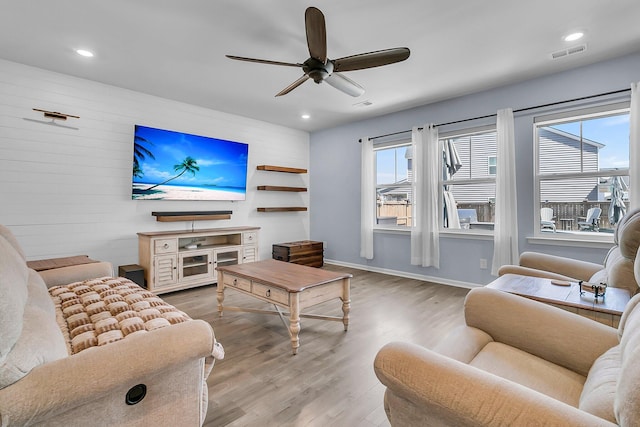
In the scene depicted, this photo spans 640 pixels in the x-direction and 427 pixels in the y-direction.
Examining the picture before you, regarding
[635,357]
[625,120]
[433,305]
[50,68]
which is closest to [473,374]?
[635,357]

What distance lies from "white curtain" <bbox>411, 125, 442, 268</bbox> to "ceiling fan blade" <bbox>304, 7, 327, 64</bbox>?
2503 mm

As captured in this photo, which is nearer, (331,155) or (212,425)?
(212,425)

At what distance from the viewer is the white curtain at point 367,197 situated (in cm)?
519

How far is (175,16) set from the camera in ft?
8.07

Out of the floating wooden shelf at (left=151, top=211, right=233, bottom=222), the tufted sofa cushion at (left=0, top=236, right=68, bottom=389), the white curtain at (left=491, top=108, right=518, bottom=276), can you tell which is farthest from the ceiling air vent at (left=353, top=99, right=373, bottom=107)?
the tufted sofa cushion at (left=0, top=236, right=68, bottom=389)

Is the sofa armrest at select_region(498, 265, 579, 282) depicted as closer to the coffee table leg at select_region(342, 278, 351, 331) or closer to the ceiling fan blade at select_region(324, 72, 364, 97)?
the coffee table leg at select_region(342, 278, 351, 331)

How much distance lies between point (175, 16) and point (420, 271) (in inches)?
166

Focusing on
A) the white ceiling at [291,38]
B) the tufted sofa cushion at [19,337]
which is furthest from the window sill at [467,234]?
the tufted sofa cushion at [19,337]

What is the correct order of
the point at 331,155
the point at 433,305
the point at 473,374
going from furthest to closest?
the point at 331,155 < the point at 433,305 < the point at 473,374

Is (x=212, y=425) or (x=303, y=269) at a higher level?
(x=303, y=269)

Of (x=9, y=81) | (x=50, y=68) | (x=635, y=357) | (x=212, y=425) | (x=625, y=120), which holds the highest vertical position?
(x=50, y=68)

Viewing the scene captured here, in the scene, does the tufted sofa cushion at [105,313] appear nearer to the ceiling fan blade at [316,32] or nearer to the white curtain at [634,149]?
the ceiling fan blade at [316,32]

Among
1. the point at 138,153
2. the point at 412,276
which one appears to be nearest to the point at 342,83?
the point at 138,153

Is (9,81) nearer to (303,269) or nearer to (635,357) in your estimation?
(303,269)
